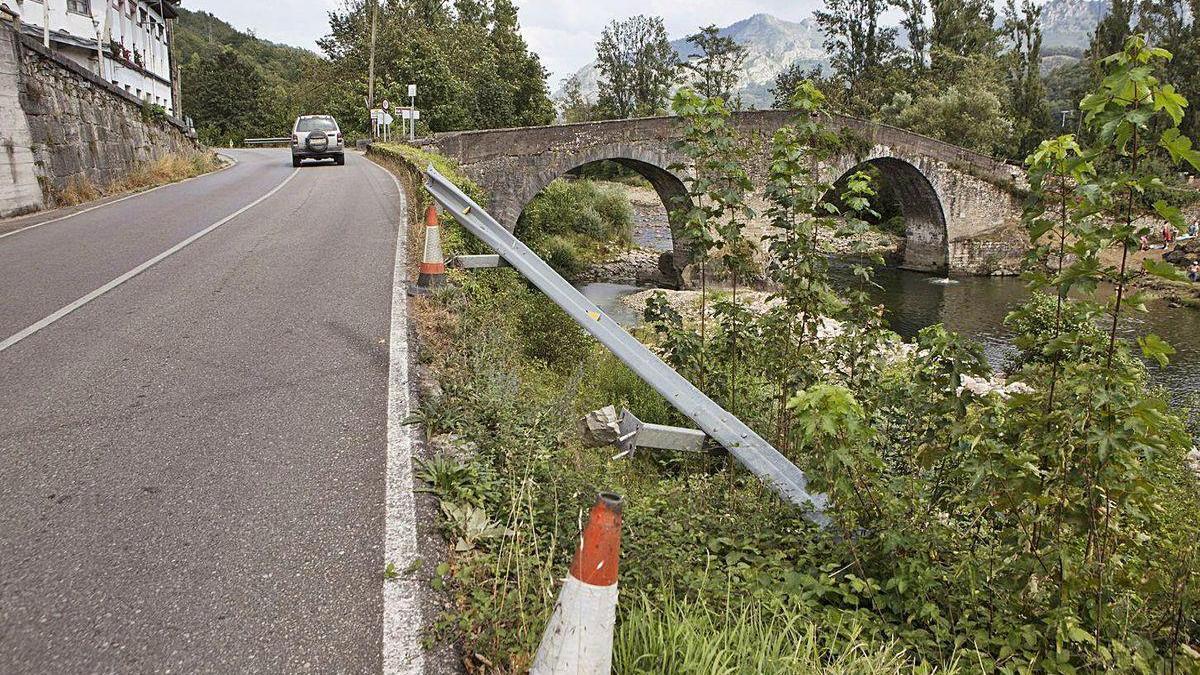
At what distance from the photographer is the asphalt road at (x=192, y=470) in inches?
96.3

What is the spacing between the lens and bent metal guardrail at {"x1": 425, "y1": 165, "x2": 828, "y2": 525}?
4180 millimetres

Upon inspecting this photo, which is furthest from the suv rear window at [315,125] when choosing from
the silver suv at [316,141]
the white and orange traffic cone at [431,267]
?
the white and orange traffic cone at [431,267]

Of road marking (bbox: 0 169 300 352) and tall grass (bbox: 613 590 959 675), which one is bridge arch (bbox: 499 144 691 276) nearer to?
road marking (bbox: 0 169 300 352)

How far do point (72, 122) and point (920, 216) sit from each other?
33.7 m

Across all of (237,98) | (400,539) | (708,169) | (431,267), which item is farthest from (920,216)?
(237,98)

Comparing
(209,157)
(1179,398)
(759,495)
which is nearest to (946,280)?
(1179,398)

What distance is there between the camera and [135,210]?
472 inches

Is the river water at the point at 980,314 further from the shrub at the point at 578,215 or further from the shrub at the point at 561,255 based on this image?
the shrub at the point at 578,215

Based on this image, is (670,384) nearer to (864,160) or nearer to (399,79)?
(864,160)

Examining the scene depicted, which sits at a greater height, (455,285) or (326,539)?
(455,285)

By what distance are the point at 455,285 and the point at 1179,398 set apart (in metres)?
15.5

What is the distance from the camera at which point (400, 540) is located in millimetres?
2998

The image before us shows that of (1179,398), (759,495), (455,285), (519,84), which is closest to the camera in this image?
(759,495)

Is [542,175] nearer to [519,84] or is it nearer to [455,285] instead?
[455,285]
